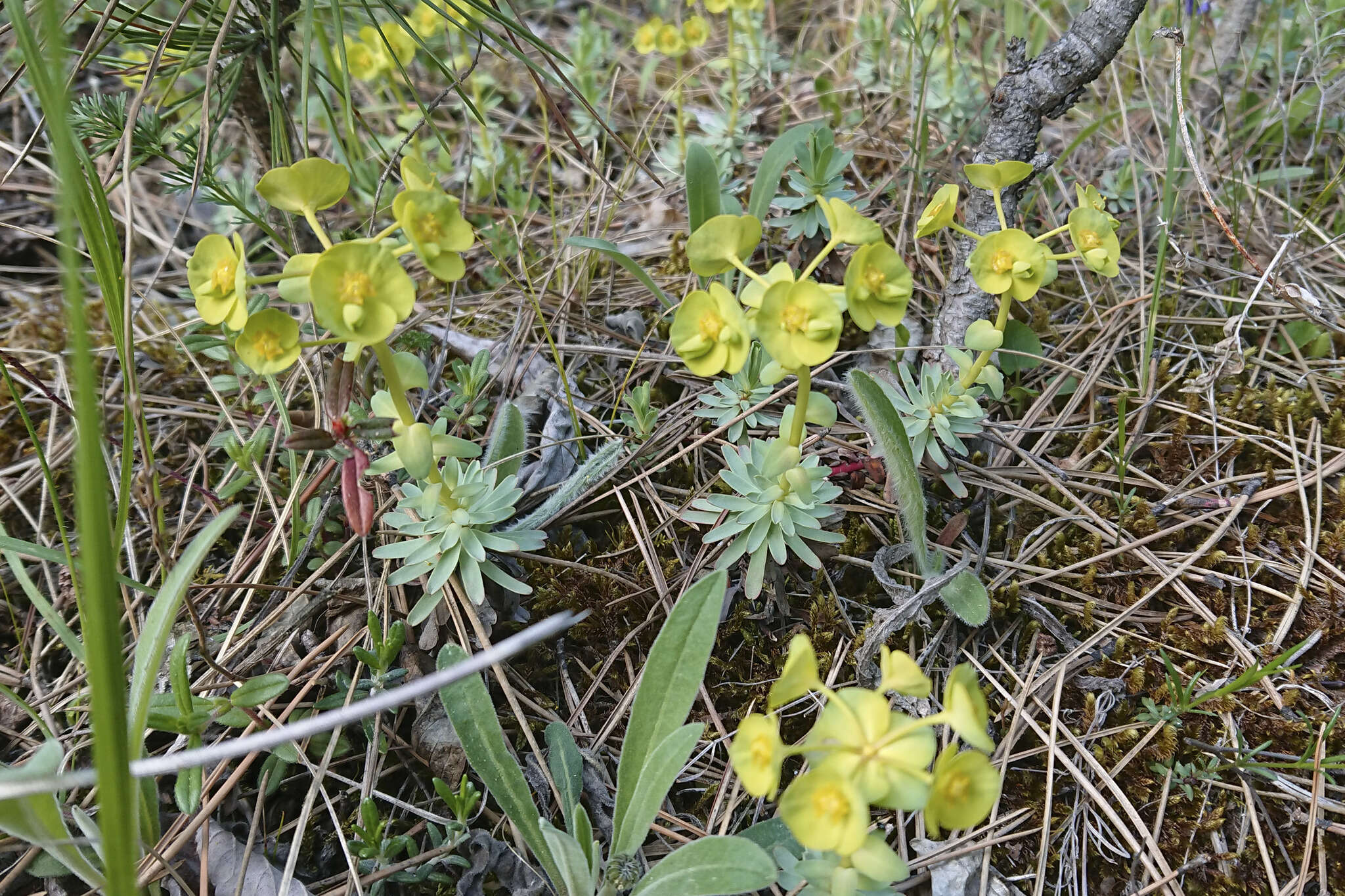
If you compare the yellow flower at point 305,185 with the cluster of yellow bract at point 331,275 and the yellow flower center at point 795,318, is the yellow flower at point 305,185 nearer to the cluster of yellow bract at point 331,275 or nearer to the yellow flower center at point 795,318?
the cluster of yellow bract at point 331,275

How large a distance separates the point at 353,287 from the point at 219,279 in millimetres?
280

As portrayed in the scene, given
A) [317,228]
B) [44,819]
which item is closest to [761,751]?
[317,228]

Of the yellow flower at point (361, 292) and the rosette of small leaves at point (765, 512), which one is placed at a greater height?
the yellow flower at point (361, 292)

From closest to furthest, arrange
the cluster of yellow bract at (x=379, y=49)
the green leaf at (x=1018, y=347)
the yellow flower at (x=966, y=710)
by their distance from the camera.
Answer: the yellow flower at (x=966, y=710) → the green leaf at (x=1018, y=347) → the cluster of yellow bract at (x=379, y=49)

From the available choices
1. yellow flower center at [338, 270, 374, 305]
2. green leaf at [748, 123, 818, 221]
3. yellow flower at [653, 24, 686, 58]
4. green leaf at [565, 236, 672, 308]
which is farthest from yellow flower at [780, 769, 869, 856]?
yellow flower at [653, 24, 686, 58]

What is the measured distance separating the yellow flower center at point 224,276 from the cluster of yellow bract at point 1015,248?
136 cm

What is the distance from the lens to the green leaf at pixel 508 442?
210 centimetres

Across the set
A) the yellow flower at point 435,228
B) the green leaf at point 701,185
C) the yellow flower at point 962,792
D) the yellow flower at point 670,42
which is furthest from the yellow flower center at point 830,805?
the yellow flower at point 670,42

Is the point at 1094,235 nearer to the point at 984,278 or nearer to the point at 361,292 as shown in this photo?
the point at 984,278

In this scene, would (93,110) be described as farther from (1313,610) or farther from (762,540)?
(1313,610)

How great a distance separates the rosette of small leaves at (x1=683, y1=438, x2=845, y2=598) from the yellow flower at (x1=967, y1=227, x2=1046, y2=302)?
0.53 metres

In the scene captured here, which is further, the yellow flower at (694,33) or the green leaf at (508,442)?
the yellow flower at (694,33)

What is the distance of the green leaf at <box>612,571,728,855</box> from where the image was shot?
1670 mm

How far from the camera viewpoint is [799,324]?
1.47 m
